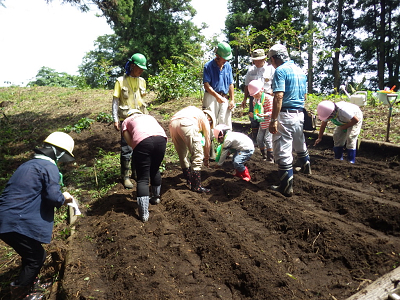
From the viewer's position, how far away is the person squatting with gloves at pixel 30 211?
2689 millimetres

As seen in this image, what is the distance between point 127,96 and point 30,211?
2523 mm

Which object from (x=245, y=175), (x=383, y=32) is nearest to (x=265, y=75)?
(x=245, y=175)

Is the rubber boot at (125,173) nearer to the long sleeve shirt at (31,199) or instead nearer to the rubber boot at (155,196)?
the rubber boot at (155,196)

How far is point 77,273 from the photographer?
120 inches

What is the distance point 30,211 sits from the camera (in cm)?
275

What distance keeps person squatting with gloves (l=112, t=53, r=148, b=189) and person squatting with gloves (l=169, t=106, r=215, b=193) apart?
0.84 metres

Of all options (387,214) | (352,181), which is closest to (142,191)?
(387,214)

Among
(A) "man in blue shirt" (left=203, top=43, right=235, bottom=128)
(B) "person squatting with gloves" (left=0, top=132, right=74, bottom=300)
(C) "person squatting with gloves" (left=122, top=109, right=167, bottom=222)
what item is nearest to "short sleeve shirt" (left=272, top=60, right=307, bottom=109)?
(A) "man in blue shirt" (left=203, top=43, right=235, bottom=128)

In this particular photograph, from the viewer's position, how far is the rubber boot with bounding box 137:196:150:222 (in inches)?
150

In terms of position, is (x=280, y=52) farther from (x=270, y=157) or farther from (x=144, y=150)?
(x=144, y=150)

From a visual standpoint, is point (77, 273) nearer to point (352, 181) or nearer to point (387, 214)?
point (387, 214)

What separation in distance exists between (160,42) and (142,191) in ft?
68.6

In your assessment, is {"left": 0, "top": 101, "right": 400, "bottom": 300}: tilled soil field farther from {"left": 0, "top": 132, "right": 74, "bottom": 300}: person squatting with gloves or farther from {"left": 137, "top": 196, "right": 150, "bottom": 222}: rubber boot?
{"left": 0, "top": 132, "right": 74, "bottom": 300}: person squatting with gloves

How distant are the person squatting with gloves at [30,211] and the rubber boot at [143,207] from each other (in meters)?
1.07
